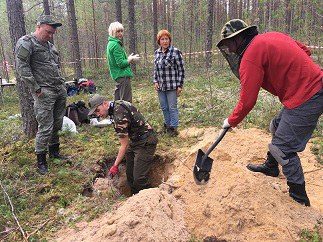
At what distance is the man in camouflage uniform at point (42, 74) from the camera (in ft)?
12.9

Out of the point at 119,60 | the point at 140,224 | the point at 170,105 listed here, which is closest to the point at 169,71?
the point at 170,105

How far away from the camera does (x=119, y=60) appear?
17.5 feet

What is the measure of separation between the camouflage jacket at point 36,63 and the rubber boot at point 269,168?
3294 millimetres

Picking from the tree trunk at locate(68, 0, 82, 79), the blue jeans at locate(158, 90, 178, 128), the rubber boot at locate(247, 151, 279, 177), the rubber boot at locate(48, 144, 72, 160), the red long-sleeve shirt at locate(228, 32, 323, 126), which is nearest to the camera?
the red long-sleeve shirt at locate(228, 32, 323, 126)

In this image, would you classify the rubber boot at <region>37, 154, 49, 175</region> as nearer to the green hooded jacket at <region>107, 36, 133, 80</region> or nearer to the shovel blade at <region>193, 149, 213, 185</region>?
the green hooded jacket at <region>107, 36, 133, 80</region>

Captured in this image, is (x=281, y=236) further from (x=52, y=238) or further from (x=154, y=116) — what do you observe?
(x=154, y=116)

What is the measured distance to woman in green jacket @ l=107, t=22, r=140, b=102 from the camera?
5184mm

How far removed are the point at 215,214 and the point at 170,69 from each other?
10.1 ft

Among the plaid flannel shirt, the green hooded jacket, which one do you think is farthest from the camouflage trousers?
the plaid flannel shirt

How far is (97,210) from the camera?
3.18 m

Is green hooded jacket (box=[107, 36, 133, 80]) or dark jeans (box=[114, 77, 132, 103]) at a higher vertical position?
green hooded jacket (box=[107, 36, 133, 80])

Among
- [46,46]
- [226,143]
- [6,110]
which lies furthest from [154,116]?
[6,110]

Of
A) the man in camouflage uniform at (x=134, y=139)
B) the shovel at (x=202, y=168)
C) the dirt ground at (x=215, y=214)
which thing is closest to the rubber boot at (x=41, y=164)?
the man in camouflage uniform at (x=134, y=139)

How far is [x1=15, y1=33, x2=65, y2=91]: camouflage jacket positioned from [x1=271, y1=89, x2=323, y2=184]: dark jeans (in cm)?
337
